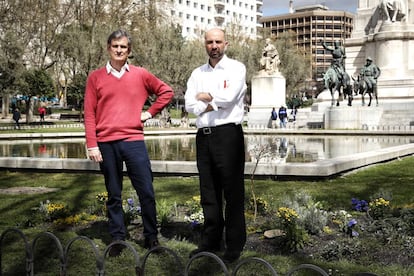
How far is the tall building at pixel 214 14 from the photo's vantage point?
Answer: 119 m

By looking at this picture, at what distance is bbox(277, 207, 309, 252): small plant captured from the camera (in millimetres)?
5602

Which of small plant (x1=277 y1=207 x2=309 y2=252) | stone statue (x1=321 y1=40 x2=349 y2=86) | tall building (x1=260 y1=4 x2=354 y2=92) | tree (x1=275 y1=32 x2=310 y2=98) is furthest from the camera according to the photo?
tall building (x1=260 y1=4 x2=354 y2=92)

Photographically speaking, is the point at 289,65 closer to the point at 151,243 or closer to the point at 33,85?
the point at 33,85

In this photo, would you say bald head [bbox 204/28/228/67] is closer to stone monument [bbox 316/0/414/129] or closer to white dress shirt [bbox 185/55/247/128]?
white dress shirt [bbox 185/55/247/128]

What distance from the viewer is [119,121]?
216 inches

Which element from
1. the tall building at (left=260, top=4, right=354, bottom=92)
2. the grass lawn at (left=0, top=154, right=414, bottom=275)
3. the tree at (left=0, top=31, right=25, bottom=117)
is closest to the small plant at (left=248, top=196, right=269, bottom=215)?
the grass lawn at (left=0, top=154, right=414, bottom=275)

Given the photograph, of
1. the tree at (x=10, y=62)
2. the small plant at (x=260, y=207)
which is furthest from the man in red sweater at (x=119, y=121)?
the tree at (x=10, y=62)

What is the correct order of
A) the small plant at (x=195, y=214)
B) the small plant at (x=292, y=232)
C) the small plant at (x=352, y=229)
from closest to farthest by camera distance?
the small plant at (x=292, y=232) → the small plant at (x=352, y=229) → the small plant at (x=195, y=214)

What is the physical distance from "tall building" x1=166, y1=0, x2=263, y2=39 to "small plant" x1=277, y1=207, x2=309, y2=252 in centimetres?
10543

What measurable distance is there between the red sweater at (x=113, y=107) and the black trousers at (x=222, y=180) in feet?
2.42

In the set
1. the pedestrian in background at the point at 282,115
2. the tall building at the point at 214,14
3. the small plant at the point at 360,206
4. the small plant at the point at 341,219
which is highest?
the tall building at the point at 214,14

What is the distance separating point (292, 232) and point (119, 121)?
6.80ft

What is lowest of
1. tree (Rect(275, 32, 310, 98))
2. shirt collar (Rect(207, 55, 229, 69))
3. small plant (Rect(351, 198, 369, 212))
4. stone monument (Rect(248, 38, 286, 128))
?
small plant (Rect(351, 198, 369, 212))

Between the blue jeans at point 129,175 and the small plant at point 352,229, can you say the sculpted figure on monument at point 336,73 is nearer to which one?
the small plant at point 352,229
